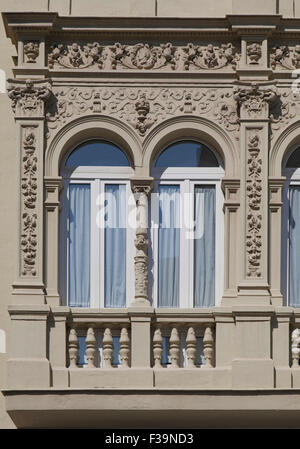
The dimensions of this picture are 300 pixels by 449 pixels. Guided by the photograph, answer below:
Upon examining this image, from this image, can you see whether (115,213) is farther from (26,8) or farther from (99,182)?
(26,8)

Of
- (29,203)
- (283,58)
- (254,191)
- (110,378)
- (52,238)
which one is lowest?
(110,378)

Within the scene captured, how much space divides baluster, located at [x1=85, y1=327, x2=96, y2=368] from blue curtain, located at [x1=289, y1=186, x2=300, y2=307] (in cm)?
290

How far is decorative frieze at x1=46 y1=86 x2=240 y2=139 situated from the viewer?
31.5m

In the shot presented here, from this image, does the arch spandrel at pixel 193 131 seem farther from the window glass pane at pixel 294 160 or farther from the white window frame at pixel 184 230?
the window glass pane at pixel 294 160

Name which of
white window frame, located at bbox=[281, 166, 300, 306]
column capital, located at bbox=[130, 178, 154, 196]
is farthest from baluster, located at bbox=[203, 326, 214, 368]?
column capital, located at bbox=[130, 178, 154, 196]

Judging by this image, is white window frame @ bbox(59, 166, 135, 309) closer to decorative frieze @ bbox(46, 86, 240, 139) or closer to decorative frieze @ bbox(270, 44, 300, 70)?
decorative frieze @ bbox(46, 86, 240, 139)

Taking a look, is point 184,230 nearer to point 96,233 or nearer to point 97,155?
point 96,233

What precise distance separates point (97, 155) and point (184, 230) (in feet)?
5.52

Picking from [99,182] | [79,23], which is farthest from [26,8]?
[99,182]

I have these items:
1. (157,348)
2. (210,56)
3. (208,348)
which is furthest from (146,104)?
(208,348)

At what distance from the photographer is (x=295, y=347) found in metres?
30.8

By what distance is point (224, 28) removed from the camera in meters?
31.7

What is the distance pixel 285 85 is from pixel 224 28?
1.21m

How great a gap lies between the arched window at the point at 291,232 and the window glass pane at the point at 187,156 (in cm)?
109
